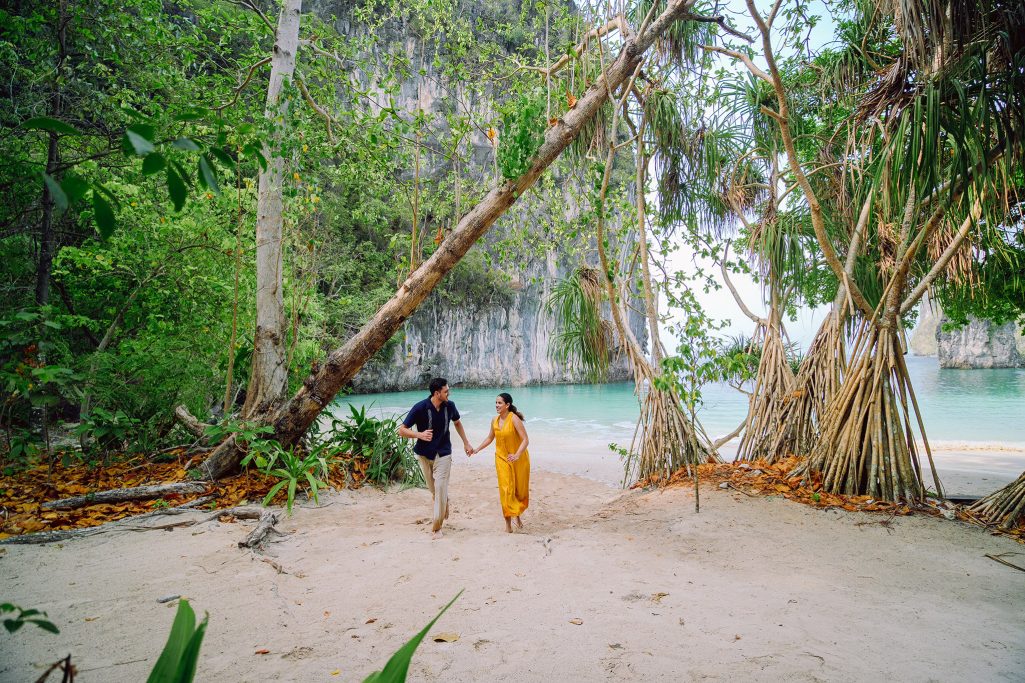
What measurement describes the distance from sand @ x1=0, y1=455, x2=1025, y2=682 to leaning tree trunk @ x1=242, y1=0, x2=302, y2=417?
4.24 ft

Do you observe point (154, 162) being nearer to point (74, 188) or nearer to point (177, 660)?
point (74, 188)

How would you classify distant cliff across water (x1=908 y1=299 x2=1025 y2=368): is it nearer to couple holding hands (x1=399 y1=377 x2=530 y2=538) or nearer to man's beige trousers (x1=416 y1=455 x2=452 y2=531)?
couple holding hands (x1=399 y1=377 x2=530 y2=538)

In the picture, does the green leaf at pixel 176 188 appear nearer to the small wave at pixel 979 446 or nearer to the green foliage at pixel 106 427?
the green foliage at pixel 106 427

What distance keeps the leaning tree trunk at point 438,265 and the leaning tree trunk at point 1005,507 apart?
3.87m

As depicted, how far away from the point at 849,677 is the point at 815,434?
11.8 feet

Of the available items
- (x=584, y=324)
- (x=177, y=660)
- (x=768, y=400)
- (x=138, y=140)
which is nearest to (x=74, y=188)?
(x=138, y=140)

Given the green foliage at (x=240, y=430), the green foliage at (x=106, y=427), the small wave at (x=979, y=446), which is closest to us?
the green foliage at (x=240, y=430)

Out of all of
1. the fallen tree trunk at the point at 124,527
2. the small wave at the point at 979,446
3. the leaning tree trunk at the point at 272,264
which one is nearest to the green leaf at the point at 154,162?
the fallen tree trunk at the point at 124,527

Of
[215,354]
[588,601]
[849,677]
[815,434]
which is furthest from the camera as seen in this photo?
[215,354]

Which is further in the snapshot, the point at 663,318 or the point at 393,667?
the point at 663,318

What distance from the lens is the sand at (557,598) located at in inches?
73.0

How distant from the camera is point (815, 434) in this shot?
4.96 meters

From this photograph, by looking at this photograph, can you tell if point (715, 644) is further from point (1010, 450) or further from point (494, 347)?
point (494, 347)

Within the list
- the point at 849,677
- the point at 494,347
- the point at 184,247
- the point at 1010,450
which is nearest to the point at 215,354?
the point at 184,247
